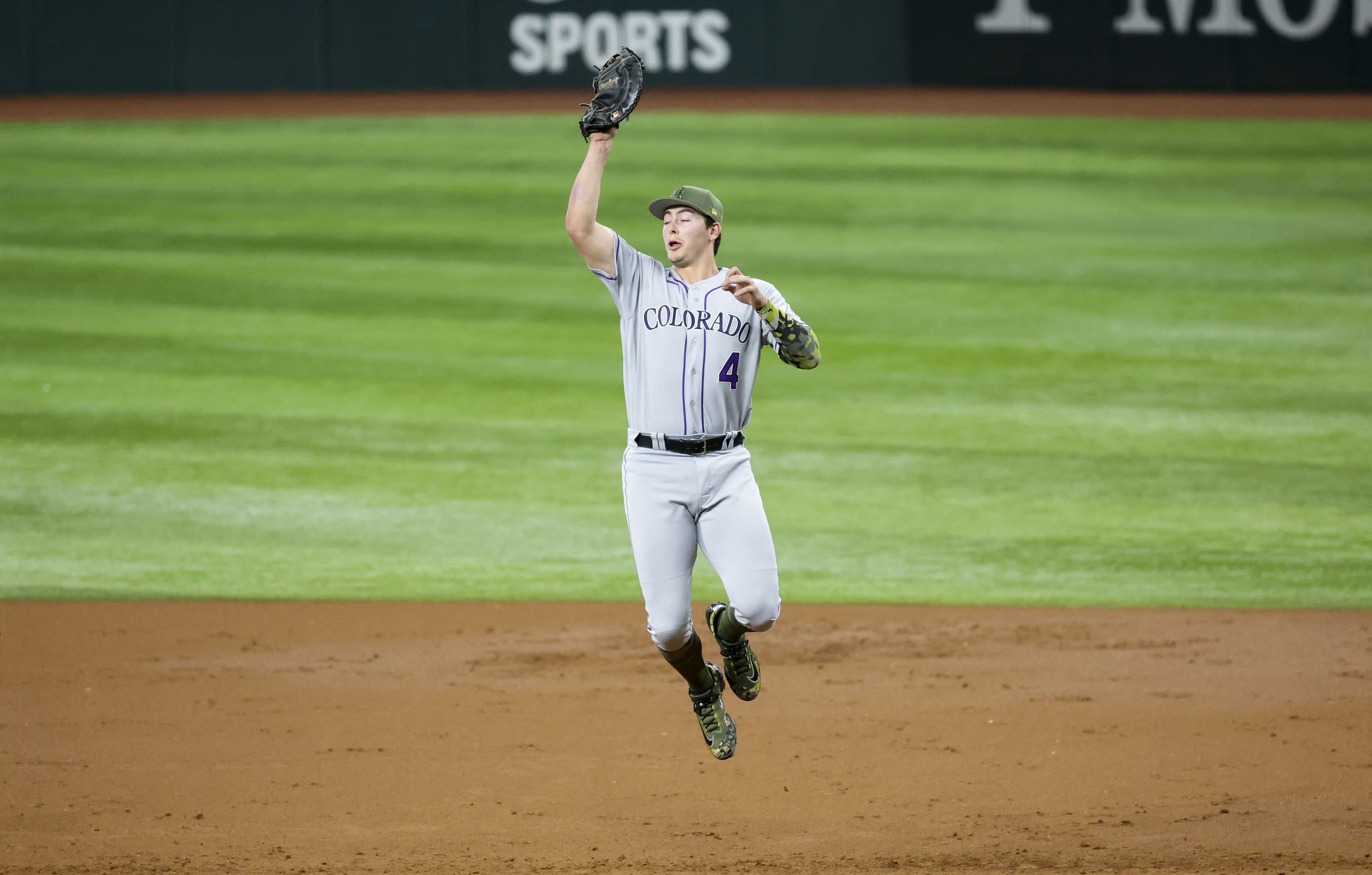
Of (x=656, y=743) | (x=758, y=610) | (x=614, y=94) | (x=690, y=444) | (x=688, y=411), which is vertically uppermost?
(x=614, y=94)

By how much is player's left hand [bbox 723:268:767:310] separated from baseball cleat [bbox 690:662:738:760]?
5.60 ft

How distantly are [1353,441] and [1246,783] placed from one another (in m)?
7.63

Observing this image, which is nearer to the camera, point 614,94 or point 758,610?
point 614,94

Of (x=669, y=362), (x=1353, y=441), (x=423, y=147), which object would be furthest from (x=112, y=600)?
(x=423, y=147)

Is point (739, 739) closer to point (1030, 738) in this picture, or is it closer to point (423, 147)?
point (1030, 738)

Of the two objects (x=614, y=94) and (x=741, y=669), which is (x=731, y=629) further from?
(x=614, y=94)

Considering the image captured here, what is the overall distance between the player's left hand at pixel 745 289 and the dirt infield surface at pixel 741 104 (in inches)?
763

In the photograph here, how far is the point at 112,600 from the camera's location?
33.9 ft

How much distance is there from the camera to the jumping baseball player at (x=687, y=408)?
20.4ft

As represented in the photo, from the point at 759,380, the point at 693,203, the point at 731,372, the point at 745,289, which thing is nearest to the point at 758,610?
the point at 731,372

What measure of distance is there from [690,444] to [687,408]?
0.15 metres

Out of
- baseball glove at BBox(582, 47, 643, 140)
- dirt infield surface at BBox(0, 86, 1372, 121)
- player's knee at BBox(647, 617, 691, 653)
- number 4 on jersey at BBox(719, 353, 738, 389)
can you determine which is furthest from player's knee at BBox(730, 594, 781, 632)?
dirt infield surface at BBox(0, 86, 1372, 121)

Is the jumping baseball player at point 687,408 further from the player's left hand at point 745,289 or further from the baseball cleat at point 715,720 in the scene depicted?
the baseball cleat at point 715,720

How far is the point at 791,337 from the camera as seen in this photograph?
603 cm
